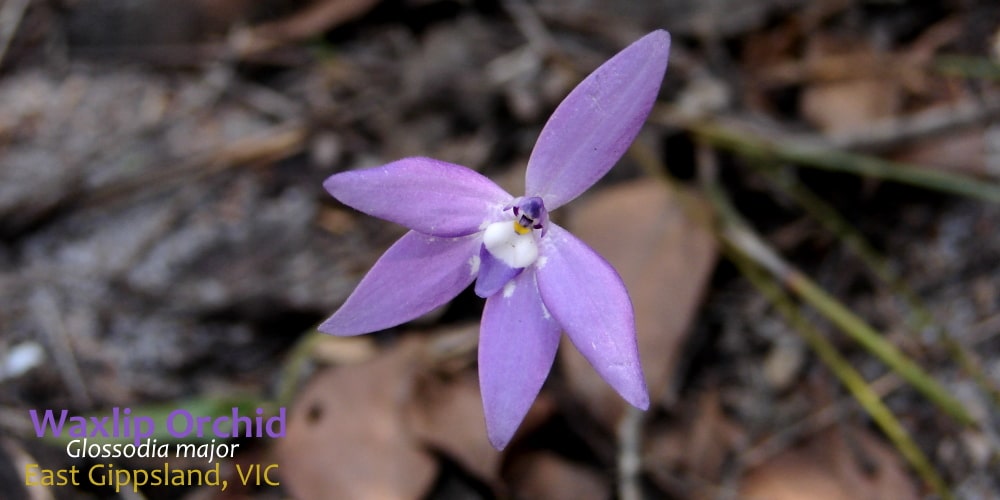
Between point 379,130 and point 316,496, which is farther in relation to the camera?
point 379,130

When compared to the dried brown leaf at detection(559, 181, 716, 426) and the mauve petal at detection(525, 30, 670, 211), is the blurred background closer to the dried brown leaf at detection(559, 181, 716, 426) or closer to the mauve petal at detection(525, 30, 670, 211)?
the dried brown leaf at detection(559, 181, 716, 426)

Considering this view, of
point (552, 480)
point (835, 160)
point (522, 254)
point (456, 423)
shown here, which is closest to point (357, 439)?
point (456, 423)

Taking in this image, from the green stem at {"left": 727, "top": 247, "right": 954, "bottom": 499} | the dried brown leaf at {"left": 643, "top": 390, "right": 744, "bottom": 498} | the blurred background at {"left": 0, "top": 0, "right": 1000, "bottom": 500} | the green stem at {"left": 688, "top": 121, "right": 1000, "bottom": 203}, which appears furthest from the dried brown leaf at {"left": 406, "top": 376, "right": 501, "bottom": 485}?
the green stem at {"left": 688, "top": 121, "right": 1000, "bottom": 203}

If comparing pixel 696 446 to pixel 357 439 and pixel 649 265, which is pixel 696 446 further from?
pixel 357 439

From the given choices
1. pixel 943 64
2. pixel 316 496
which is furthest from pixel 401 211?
pixel 943 64

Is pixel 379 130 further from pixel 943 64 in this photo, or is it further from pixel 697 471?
pixel 943 64

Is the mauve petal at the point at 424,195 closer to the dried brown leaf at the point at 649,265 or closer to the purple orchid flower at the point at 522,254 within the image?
the purple orchid flower at the point at 522,254
